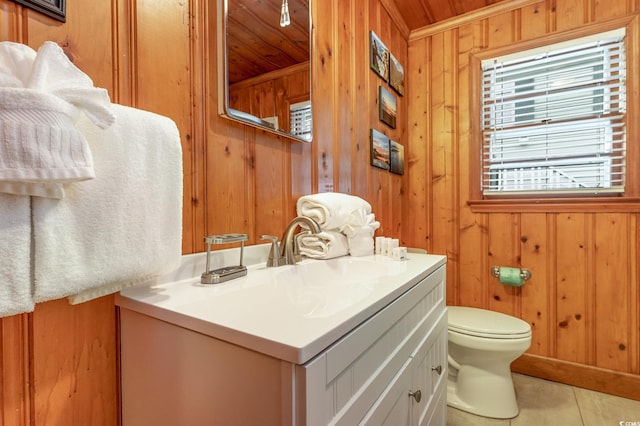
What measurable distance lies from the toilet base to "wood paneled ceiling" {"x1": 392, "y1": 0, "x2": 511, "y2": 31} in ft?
7.08

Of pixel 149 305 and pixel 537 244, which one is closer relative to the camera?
pixel 149 305

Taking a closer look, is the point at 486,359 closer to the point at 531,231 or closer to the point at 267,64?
the point at 531,231

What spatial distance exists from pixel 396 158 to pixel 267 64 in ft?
4.02

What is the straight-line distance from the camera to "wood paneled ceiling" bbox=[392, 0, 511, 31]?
77.5 inches

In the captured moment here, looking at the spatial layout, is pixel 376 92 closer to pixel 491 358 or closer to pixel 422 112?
pixel 422 112

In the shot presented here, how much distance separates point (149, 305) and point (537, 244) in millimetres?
2106

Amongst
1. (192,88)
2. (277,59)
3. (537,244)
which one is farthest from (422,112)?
(192,88)

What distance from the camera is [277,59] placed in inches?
45.1

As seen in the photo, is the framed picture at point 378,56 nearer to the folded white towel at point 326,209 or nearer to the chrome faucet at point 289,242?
the folded white towel at point 326,209

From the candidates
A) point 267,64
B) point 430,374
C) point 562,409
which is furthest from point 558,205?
point 267,64

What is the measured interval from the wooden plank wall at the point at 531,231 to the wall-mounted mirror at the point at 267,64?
128 centimetres

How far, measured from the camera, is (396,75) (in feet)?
6.85

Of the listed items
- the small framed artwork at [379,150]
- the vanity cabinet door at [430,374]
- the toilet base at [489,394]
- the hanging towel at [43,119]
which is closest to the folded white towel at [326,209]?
the vanity cabinet door at [430,374]

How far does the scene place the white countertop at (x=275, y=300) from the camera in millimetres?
489
